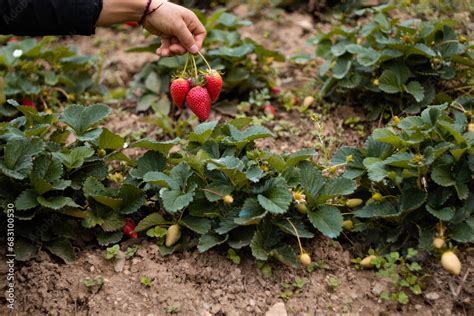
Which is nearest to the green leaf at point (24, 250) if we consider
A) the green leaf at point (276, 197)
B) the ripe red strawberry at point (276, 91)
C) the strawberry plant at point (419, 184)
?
the green leaf at point (276, 197)

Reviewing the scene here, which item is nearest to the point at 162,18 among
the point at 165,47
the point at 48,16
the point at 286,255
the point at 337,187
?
the point at 165,47

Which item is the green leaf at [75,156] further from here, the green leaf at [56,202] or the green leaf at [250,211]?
the green leaf at [250,211]

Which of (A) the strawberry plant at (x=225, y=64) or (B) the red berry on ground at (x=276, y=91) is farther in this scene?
(B) the red berry on ground at (x=276, y=91)

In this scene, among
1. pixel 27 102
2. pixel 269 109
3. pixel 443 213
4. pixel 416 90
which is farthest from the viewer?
pixel 27 102

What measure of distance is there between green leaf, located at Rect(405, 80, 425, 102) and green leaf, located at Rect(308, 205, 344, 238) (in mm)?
957

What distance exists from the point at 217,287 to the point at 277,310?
0.28m

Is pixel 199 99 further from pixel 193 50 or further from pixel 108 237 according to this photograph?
pixel 108 237

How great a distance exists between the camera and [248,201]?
234 centimetres

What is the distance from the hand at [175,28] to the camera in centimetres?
249

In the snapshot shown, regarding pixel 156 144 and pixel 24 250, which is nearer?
pixel 24 250

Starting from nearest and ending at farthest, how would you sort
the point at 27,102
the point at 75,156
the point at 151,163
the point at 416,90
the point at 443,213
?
the point at 443,213 < the point at 75,156 < the point at 151,163 < the point at 416,90 < the point at 27,102

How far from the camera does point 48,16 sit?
2398 mm

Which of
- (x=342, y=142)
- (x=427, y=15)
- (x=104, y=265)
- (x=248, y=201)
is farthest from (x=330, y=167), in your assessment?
(x=427, y=15)

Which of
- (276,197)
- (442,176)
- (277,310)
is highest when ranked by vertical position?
(442,176)
